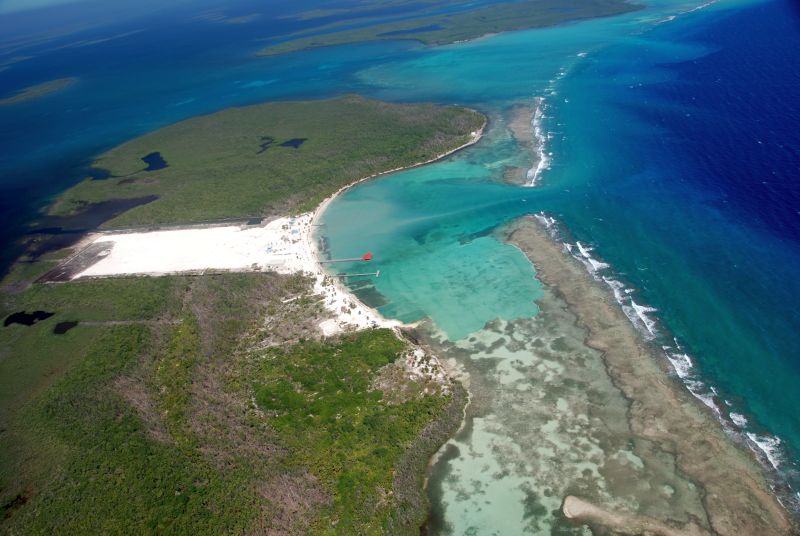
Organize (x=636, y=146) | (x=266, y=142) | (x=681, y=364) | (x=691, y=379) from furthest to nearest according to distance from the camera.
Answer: (x=266, y=142) < (x=636, y=146) < (x=681, y=364) < (x=691, y=379)

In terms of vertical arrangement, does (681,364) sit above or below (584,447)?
above

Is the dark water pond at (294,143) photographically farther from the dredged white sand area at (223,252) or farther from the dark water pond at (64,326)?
the dark water pond at (64,326)

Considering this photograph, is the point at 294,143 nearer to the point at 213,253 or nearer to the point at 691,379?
the point at 213,253

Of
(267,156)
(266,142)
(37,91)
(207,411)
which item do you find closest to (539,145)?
(267,156)

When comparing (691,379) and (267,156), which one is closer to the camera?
(691,379)

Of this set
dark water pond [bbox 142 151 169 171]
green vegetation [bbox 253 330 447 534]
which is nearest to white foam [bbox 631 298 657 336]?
green vegetation [bbox 253 330 447 534]

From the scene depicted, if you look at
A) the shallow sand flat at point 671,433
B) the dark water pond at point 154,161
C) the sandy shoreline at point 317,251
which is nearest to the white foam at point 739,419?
the shallow sand flat at point 671,433
